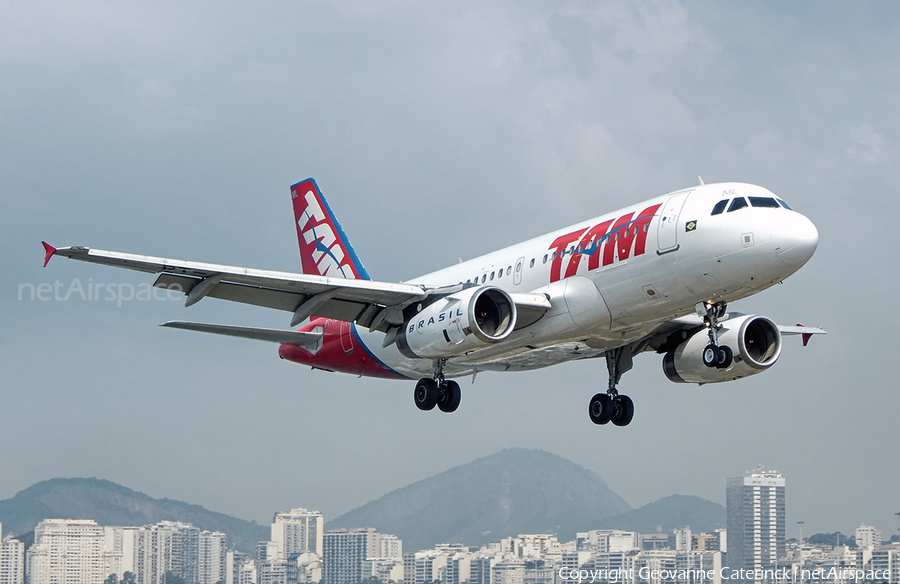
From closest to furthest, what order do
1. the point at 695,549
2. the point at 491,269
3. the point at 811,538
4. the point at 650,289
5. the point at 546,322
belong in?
the point at 650,289, the point at 546,322, the point at 491,269, the point at 811,538, the point at 695,549

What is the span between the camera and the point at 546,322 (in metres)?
31.1

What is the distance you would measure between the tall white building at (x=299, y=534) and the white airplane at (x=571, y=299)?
1414 inches

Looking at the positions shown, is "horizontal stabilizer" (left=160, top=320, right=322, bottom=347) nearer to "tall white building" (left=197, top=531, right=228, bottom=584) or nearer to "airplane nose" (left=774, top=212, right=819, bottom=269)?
"airplane nose" (left=774, top=212, right=819, bottom=269)

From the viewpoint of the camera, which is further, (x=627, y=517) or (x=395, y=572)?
(x=627, y=517)

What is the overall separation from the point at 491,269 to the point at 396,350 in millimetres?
4432

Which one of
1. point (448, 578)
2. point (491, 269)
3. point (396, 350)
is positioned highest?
point (491, 269)

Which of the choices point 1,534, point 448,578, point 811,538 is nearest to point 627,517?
point 811,538

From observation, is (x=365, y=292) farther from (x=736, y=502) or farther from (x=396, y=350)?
(x=736, y=502)

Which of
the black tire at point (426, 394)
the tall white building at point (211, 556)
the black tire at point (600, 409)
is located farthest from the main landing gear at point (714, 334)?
the tall white building at point (211, 556)

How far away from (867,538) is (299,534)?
42.8 meters

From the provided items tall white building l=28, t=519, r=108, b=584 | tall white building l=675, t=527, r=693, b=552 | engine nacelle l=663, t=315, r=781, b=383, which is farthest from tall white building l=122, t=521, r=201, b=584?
tall white building l=675, t=527, r=693, b=552

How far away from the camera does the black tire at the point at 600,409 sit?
37.0 meters

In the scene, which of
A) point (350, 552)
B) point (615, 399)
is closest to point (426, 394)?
point (615, 399)

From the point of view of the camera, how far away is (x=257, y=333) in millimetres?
36625
